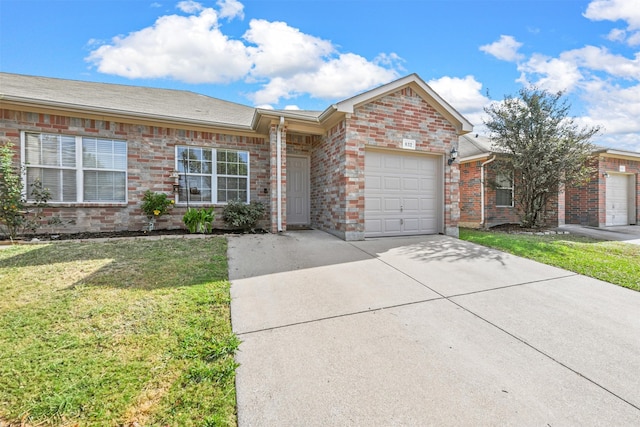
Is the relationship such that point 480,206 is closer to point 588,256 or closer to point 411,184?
point 411,184

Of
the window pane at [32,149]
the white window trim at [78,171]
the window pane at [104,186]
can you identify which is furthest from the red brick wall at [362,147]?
the window pane at [32,149]

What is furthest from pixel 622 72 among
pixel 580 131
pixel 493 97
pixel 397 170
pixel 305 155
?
pixel 305 155

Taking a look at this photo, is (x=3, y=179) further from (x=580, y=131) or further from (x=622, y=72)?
(x=622, y=72)

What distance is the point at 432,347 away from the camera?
2.43 m

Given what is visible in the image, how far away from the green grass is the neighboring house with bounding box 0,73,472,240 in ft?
5.48

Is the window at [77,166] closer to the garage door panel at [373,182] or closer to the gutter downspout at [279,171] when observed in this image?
the gutter downspout at [279,171]

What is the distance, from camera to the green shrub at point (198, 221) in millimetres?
7219

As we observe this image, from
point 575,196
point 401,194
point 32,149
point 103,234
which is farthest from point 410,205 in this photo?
point 575,196

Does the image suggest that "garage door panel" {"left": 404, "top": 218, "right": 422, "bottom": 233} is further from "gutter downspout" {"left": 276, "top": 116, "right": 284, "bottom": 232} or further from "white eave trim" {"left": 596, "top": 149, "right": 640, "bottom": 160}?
"white eave trim" {"left": 596, "top": 149, "right": 640, "bottom": 160}

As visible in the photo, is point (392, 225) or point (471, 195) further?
point (471, 195)

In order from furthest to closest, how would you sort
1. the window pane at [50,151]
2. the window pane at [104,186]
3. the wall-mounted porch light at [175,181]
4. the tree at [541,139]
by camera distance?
the tree at [541,139], the wall-mounted porch light at [175,181], the window pane at [104,186], the window pane at [50,151]

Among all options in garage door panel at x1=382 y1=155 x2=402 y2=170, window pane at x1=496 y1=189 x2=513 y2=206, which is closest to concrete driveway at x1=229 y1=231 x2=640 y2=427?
garage door panel at x1=382 y1=155 x2=402 y2=170

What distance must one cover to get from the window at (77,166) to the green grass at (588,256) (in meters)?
9.71

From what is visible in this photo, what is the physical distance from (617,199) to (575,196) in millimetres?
1808
